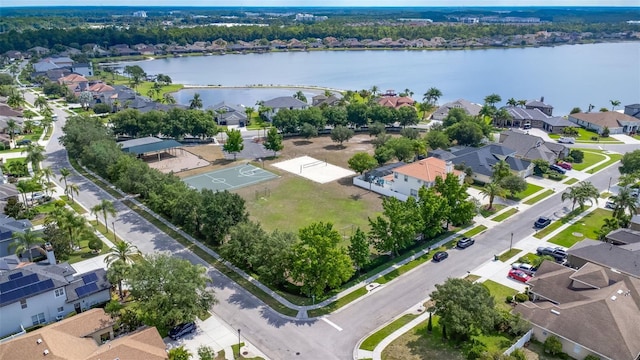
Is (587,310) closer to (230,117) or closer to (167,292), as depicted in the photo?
(167,292)

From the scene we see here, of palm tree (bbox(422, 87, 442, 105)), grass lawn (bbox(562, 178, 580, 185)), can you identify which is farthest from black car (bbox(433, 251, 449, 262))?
palm tree (bbox(422, 87, 442, 105))

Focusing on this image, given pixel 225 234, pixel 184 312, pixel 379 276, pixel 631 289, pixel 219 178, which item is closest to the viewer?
pixel 184 312

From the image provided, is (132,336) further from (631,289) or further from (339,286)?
(631,289)

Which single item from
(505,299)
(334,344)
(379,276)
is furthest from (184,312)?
(505,299)

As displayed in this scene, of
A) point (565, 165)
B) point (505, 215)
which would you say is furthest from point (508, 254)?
point (565, 165)

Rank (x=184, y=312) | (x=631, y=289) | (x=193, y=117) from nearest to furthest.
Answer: (x=184, y=312)
(x=631, y=289)
(x=193, y=117)

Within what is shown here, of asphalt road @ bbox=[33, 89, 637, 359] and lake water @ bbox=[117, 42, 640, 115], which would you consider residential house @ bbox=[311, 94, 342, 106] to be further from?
asphalt road @ bbox=[33, 89, 637, 359]

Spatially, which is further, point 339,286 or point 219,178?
point 219,178

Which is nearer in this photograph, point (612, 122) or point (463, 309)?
point (463, 309)
